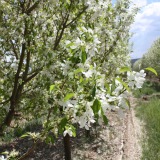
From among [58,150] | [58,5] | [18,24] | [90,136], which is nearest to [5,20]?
[18,24]

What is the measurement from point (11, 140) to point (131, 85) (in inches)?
389

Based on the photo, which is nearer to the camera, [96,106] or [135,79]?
[96,106]

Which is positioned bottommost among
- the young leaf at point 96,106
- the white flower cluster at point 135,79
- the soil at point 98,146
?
the soil at point 98,146

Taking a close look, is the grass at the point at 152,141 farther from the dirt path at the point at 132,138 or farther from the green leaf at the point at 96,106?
the green leaf at the point at 96,106

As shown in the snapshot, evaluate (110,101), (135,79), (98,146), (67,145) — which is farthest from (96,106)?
Answer: (98,146)

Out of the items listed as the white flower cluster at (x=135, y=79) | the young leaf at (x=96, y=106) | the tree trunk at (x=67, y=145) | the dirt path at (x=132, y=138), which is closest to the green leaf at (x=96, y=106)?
the young leaf at (x=96, y=106)

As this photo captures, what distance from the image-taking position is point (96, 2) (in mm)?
4660

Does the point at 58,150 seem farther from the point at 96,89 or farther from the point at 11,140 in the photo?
the point at 96,89

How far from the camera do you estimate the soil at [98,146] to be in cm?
930

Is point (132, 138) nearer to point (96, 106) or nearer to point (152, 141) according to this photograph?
point (152, 141)

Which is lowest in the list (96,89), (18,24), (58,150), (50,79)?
(58,150)

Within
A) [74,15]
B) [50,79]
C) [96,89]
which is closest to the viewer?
[96,89]

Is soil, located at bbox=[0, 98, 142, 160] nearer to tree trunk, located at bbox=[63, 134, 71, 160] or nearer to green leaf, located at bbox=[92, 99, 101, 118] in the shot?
tree trunk, located at bbox=[63, 134, 71, 160]

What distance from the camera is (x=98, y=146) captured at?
1009cm
